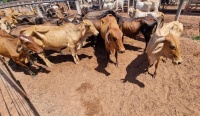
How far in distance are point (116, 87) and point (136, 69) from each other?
1.31 meters

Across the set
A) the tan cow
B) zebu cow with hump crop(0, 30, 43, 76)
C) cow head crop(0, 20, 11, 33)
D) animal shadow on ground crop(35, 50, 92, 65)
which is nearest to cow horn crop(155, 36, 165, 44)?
the tan cow

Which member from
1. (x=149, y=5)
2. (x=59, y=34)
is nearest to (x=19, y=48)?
(x=59, y=34)

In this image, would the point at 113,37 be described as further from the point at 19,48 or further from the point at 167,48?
the point at 19,48

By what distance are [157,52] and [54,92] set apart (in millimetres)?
3874

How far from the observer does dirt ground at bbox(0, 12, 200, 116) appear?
4.45m

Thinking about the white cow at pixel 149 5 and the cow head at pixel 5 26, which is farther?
the white cow at pixel 149 5

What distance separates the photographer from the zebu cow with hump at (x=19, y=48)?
5371 mm

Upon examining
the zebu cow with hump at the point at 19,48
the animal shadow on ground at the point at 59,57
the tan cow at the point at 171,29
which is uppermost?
the tan cow at the point at 171,29

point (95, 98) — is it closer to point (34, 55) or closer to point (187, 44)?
point (34, 55)

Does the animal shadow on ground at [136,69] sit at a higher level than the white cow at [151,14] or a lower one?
lower

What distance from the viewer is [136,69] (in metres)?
5.99

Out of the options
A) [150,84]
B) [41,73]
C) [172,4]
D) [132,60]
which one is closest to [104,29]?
[132,60]

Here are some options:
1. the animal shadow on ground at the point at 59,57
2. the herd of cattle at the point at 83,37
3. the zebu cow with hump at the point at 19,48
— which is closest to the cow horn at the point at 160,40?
the herd of cattle at the point at 83,37

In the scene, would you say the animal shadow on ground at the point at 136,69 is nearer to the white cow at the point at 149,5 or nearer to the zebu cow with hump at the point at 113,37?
the zebu cow with hump at the point at 113,37
